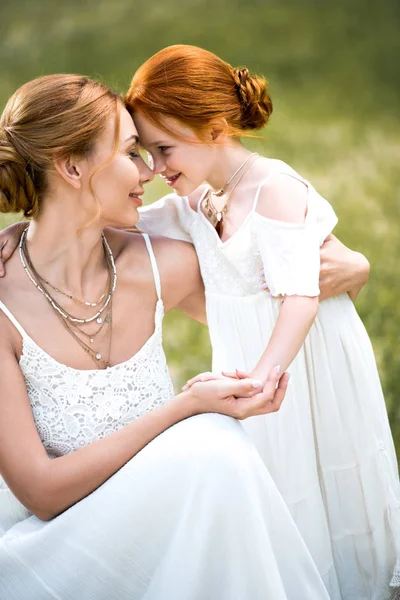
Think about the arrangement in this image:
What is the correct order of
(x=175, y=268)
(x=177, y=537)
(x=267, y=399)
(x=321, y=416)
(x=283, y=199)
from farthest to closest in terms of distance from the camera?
(x=321, y=416) → (x=175, y=268) → (x=283, y=199) → (x=267, y=399) → (x=177, y=537)

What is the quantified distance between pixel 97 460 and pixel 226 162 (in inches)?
34.9

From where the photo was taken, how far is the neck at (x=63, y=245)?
2180 millimetres

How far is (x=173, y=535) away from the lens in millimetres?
1926

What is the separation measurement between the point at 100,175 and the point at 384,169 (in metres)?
4.59

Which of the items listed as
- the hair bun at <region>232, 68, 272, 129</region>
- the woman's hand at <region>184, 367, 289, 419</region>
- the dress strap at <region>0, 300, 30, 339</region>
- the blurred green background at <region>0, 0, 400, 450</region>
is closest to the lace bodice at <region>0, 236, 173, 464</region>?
the dress strap at <region>0, 300, 30, 339</region>

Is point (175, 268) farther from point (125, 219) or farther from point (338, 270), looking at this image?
point (338, 270)

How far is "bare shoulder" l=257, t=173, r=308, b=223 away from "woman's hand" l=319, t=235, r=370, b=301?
0.18 m

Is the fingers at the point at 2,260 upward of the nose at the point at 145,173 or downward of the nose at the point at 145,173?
downward

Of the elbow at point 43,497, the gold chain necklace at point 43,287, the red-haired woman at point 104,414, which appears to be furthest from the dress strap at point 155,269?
the elbow at point 43,497

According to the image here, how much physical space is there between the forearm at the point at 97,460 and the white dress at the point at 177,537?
4cm

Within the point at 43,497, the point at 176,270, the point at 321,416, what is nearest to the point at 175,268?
the point at 176,270

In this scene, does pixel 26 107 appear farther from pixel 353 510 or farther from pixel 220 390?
pixel 353 510

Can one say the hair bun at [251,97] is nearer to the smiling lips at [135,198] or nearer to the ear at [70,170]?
the smiling lips at [135,198]

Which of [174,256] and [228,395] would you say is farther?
[174,256]
